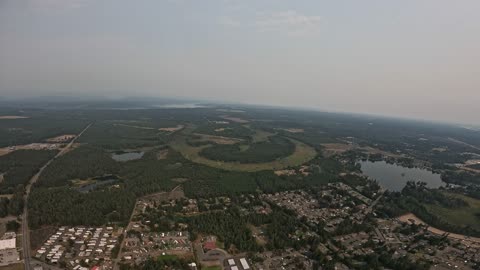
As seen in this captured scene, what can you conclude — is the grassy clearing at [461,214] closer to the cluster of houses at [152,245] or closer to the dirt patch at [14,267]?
the cluster of houses at [152,245]

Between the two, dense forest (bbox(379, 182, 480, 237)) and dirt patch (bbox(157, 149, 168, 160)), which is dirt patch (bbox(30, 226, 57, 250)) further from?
dense forest (bbox(379, 182, 480, 237))

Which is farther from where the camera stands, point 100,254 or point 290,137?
point 290,137

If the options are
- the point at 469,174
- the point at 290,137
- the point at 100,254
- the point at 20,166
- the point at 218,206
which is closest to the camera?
the point at 100,254

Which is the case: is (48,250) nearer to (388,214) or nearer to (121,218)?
(121,218)

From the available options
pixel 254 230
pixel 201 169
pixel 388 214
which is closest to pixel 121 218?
pixel 254 230

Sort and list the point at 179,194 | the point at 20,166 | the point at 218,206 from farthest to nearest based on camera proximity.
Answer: the point at 20,166, the point at 179,194, the point at 218,206

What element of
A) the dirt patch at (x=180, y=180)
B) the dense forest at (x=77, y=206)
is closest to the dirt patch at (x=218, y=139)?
the dirt patch at (x=180, y=180)
